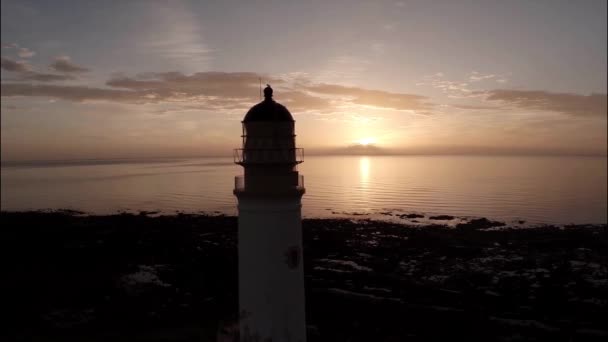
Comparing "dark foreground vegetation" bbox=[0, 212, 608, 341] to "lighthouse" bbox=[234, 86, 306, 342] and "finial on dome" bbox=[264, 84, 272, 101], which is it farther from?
"finial on dome" bbox=[264, 84, 272, 101]

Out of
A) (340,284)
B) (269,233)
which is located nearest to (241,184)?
(269,233)

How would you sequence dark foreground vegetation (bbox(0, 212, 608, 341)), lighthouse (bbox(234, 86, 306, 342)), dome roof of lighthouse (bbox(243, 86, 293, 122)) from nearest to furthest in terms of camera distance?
lighthouse (bbox(234, 86, 306, 342)) → dome roof of lighthouse (bbox(243, 86, 293, 122)) → dark foreground vegetation (bbox(0, 212, 608, 341))

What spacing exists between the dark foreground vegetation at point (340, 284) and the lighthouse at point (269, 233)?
773 centimetres

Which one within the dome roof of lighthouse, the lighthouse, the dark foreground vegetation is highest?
the dome roof of lighthouse

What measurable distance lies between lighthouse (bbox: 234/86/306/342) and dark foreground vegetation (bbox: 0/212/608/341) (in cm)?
773

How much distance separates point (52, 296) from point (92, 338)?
489 centimetres

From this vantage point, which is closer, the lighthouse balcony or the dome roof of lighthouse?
the lighthouse balcony

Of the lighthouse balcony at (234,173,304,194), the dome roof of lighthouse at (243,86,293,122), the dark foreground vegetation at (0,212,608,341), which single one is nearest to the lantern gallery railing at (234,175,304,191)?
the lighthouse balcony at (234,173,304,194)

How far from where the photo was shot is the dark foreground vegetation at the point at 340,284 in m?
15.2

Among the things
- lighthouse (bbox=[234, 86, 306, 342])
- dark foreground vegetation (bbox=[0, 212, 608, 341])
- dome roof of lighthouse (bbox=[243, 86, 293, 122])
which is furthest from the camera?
dark foreground vegetation (bbox=[0, 212, 608, 341])

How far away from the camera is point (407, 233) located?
31.6 meters

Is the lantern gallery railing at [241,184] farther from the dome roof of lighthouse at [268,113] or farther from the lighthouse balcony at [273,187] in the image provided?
the dome roof of lighthouse at [268,113]

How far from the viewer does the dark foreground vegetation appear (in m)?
15.2

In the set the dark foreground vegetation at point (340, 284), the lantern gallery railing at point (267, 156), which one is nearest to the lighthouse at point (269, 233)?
the lantern gallery railing at point (267, 156)
